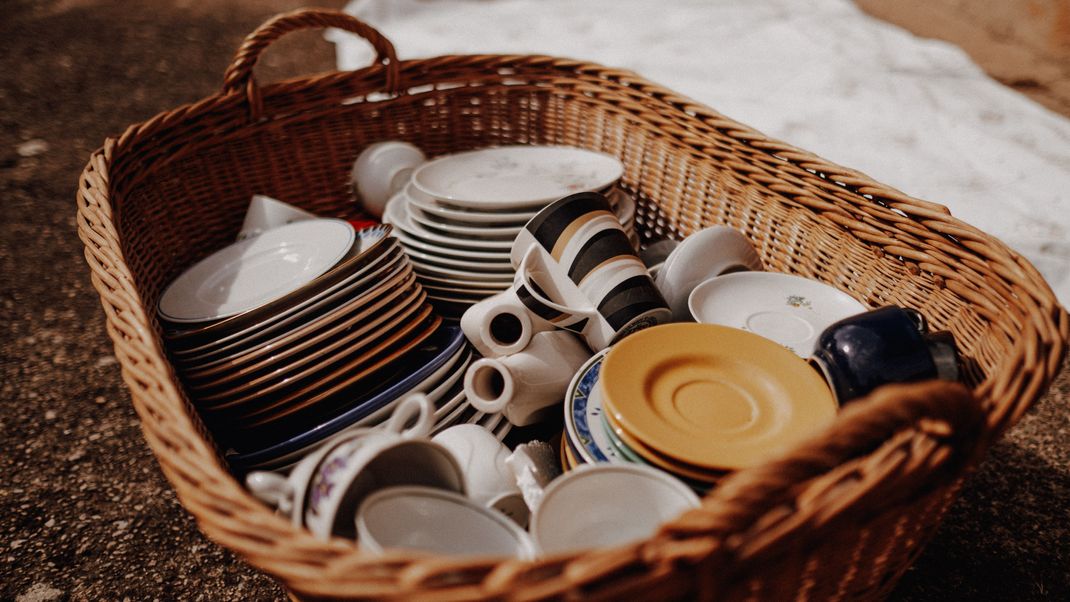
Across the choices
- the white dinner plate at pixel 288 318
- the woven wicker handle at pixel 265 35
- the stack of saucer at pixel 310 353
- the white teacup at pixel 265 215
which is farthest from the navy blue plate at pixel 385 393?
the woven wicker handle at pixel 265 35

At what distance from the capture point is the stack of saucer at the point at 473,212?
3.05 feet

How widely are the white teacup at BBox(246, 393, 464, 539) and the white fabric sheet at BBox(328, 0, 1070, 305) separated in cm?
124

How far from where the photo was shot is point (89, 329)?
135 cm

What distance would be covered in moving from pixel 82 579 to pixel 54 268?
907 mm

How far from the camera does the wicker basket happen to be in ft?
1.39

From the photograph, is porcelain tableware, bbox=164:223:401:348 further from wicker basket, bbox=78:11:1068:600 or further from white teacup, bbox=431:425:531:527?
white teacup, bbox=431:425:531:527

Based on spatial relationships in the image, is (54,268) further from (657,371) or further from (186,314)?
(657,371)

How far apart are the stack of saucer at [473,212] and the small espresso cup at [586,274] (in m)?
0.10

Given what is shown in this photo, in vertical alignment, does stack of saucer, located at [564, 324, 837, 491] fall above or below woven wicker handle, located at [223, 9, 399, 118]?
below

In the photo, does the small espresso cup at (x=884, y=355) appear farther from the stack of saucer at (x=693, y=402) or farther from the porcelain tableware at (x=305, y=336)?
the porcelain tableware at (x=305, y=336)

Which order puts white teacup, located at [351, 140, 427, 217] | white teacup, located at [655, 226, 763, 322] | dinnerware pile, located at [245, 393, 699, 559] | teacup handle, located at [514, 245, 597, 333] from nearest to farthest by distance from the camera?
dinnerware pile, located at [245, 393, 699, 559]
teacup handle, located at [514, 245, 597, 333]
white teacup, located at [655, 226, 763, 322]
white teacup, located at [351, 140, 427, 217]

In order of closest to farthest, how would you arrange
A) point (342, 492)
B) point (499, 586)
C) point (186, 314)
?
point (499, 586) → point (342, 492) → point (186, 314)

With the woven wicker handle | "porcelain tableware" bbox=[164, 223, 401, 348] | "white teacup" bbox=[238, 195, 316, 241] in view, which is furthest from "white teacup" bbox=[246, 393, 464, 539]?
the woven wicker handle

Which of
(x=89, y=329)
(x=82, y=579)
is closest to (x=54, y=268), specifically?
→ (x=89, y=329)
